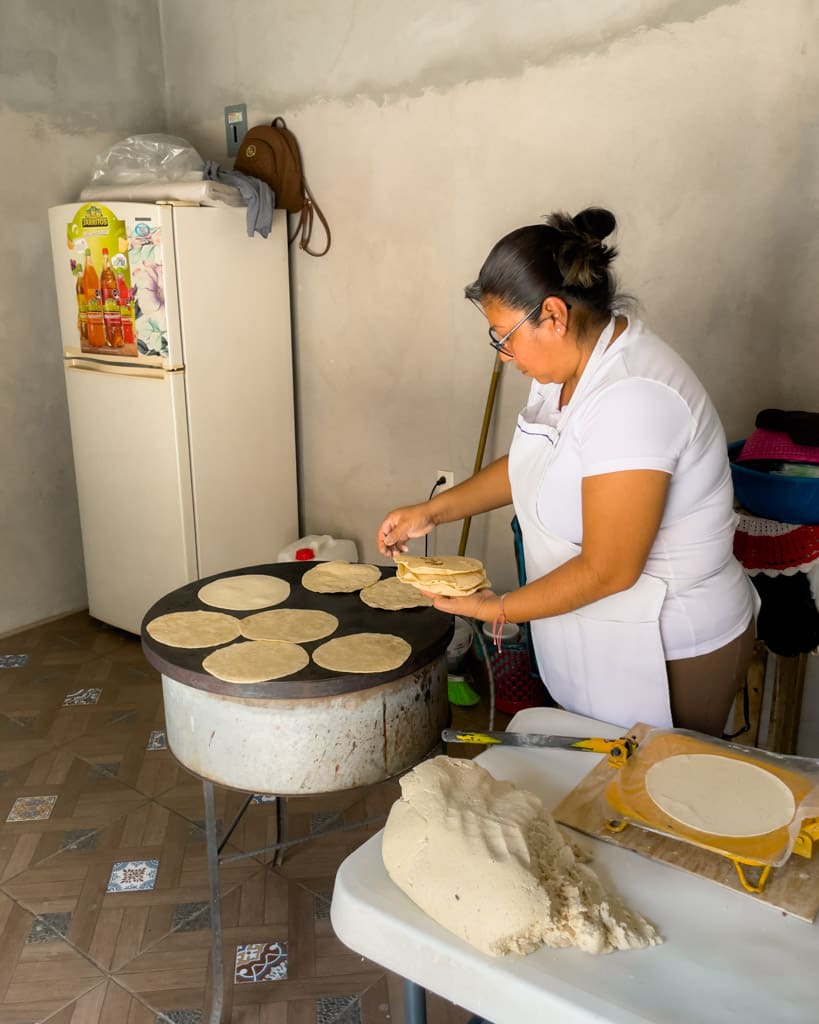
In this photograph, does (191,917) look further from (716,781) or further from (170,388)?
(170,388)

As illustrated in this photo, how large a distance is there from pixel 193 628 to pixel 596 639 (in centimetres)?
83

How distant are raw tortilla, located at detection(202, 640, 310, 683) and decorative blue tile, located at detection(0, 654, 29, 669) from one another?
7.60 feet

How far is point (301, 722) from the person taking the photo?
5.11 ft

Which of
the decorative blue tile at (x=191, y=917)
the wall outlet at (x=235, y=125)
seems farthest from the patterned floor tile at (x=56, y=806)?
the wall outlet at (x=235, y=125)

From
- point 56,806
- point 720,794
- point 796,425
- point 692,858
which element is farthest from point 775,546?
point 56,806

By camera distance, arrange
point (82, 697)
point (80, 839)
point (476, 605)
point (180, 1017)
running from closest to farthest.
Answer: point (476, 605) < point (180, 1017) < point (80, 839) < point (82, 697)

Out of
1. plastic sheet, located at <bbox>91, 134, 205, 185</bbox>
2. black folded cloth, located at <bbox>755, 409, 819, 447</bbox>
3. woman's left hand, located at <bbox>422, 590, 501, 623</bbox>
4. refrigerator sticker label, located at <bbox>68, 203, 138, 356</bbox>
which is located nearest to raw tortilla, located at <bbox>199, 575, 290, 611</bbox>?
woman's left hand, located at <bbox>422, 590, 501, 623</bbox>

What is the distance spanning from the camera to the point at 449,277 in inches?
131

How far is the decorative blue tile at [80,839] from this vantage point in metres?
2.45

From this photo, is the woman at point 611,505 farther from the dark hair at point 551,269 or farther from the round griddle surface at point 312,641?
the round griddle surface at point 312,641

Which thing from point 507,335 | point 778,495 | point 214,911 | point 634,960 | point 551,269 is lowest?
point 214,911

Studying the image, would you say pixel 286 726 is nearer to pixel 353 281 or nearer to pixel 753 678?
pixel 753 678

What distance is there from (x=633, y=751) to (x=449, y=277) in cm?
247

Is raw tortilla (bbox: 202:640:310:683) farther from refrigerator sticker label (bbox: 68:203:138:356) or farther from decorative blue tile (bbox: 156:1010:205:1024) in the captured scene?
refrigerator sticker label (bbox: 68:203:138:356)
